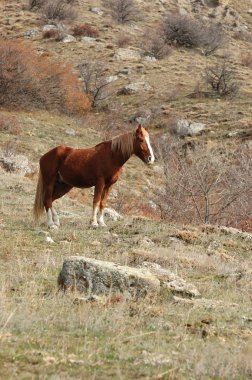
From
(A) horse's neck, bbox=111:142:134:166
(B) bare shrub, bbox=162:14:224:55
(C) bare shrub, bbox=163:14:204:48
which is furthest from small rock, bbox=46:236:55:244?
(C) bare shrub, bbox=163:14:204:48

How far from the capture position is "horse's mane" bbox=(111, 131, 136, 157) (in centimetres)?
1146

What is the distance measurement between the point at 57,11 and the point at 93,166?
5242 cm

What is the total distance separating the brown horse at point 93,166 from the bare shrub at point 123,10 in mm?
54166

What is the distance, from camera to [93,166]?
456 inches

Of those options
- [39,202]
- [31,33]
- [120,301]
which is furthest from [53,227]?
[31,33]

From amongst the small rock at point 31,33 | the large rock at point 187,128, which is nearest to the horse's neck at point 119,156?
the large rock at point 187,128

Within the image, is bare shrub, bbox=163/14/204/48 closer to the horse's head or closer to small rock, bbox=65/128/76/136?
small rock, bbox=65/128/76/136

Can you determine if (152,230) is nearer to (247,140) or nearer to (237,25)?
(247,140)

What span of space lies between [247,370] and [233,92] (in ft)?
130

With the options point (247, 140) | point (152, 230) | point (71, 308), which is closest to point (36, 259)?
point (71, 308)

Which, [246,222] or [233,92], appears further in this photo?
[233,92]

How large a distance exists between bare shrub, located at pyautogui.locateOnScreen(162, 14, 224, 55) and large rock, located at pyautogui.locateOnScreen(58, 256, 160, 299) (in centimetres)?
5443

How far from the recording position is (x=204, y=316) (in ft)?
18.8

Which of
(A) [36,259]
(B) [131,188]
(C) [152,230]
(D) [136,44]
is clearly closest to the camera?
(A) [36,259]
